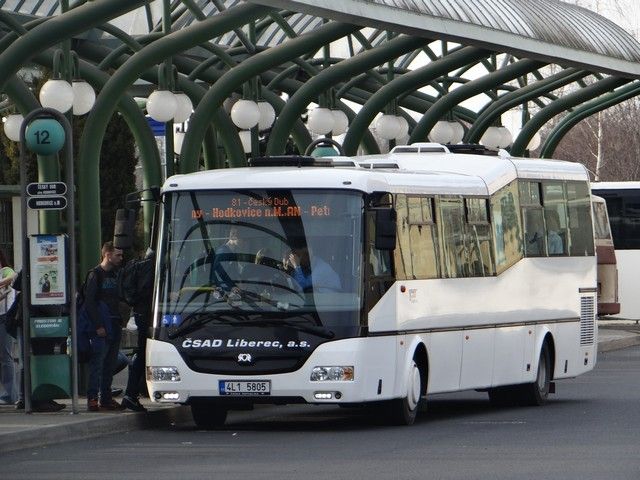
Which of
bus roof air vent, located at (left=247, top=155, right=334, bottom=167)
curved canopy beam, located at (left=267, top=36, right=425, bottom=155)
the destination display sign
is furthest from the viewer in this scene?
curved canopy beam, located at (left=267, top=36, right=425, bottom=155)

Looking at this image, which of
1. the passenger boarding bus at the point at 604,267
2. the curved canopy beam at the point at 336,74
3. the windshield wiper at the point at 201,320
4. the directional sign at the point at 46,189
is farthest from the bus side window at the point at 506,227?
the passenger boarding bus at the point at 604,267

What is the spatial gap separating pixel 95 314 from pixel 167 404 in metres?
1.72

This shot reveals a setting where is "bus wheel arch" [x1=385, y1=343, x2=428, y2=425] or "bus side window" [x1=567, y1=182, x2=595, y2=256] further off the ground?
"bus side window" [x1=567, y1=182, x2=595, y2=256]

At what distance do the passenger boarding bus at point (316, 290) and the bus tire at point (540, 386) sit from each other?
1.46 m

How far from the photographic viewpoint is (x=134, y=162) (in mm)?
43312

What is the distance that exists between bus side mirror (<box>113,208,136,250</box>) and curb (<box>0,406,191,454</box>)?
5.05 feet

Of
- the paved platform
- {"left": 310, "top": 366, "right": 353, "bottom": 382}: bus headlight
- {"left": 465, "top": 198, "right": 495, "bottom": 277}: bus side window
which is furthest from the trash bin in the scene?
{"left": 465, "top": 198, "right": 495, "bottom": 277}: bus side window

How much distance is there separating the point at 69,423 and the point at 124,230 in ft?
5.68

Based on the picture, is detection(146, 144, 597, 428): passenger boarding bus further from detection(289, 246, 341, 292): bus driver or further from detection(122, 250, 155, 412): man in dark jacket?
detection(122, 250, 155, 412): man in dark jacket

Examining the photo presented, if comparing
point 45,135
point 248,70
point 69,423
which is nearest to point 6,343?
point 45,135

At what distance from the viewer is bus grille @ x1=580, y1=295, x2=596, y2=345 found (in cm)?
2350

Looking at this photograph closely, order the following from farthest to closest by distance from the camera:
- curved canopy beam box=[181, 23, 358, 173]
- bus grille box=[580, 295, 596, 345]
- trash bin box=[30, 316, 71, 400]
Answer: curved canopy beam box=[181, 23, 358, 173] < bus grille box=[580, 295, 596, 345] < trash bin box=[30, 316, 71, 400]

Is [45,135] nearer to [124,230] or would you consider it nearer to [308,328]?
[124,230]

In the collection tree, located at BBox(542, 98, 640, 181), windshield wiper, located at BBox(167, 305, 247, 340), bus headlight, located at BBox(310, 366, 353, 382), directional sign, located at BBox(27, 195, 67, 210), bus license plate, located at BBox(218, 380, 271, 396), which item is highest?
tree, located at BBox(542, 98, 640, 181)
